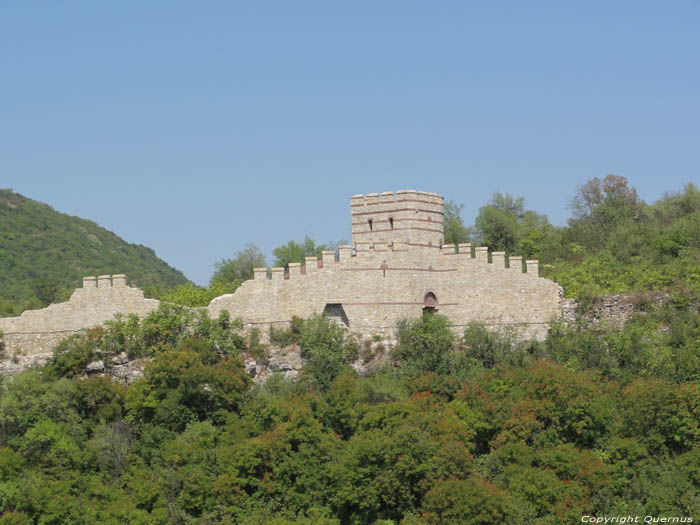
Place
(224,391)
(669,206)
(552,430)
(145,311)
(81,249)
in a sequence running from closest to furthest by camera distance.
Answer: (552,430) < (224,391) < (145,311) < (669,206) < (81,249)

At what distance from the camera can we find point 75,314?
3347 centimetres

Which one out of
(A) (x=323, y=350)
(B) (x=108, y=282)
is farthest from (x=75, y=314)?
(A) (x=323, y=350)

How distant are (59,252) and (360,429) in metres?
48.1

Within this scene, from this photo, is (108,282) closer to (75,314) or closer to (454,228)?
(75,314)

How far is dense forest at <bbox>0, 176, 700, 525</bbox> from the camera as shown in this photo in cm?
2783

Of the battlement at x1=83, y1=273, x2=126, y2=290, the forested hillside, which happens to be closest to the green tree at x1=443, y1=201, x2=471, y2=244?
the forested hillside

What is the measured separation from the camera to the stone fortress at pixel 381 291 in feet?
107

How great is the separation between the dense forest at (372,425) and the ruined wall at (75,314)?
534mm

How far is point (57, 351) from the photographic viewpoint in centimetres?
3281

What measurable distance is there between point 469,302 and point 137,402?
9.21 metres

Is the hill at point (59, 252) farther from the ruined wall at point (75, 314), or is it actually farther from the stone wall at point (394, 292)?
the stone wall at point (394, 292)

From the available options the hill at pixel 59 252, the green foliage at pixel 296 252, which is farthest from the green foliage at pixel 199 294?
the hill at pixel 59 252

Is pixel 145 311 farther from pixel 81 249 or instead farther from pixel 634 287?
pixel 81 249

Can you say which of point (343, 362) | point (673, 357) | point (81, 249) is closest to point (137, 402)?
point (343, 362)
